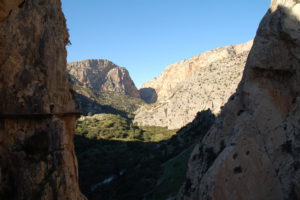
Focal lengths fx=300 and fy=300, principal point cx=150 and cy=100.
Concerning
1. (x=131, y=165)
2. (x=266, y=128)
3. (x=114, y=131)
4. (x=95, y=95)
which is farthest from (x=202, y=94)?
(x=95, y=95)

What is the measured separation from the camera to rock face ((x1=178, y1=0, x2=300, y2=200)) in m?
10.4

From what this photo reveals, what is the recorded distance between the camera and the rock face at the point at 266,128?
10445 mm

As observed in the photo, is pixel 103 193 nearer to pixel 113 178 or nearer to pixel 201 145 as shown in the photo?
pixel 113 178

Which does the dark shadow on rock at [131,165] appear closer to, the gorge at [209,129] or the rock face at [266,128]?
the gorge at [209,129]

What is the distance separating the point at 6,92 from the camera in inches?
532

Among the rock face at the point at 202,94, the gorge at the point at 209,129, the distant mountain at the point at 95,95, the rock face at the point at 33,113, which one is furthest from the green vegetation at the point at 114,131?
the gorge at the point at 209,129

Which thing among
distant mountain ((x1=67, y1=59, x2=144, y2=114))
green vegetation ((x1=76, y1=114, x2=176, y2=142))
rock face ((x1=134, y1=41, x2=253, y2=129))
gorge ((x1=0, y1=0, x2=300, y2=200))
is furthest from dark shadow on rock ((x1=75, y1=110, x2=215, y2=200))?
distant mountain ((x1=67, y1=59, x2=144, y2=114))

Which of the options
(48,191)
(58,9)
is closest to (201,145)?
(48,191)

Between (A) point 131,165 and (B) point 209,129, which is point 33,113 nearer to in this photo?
(B) point 209,129

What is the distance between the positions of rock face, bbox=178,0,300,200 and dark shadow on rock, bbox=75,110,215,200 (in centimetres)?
2111

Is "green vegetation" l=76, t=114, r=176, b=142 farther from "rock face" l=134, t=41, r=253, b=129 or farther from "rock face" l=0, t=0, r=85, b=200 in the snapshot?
"rock face" l=0, t=0, r=85, b=200

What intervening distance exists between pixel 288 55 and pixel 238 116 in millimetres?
3061

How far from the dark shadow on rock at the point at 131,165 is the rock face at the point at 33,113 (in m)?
19.3

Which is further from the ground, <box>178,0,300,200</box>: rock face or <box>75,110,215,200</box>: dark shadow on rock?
<box>178,0,300,200</box>: rock face
